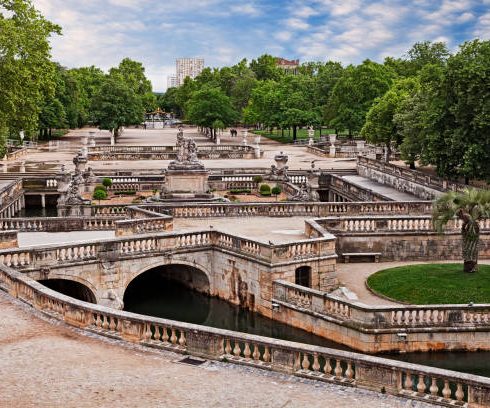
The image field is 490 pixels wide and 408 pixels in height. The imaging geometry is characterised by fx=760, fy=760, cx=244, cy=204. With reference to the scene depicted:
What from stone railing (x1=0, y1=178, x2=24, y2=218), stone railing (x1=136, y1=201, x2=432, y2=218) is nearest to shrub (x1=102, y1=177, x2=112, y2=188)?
stone railing (x1=0, y1=178, x2=24, y2=218)

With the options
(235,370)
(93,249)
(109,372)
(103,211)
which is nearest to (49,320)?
(109,372)

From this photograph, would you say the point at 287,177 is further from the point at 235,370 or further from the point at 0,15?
the point at 235,370

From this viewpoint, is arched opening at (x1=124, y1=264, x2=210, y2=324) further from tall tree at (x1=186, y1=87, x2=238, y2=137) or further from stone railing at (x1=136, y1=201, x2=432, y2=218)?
tall tree at (x1=186, y1=87, x2=238, y2=137)

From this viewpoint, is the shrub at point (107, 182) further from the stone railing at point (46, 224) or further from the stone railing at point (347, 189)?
the stone railing at point (46, 224)

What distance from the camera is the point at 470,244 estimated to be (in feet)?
93.1

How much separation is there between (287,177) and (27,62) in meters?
20.6

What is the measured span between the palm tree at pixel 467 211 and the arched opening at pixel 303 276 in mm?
5158

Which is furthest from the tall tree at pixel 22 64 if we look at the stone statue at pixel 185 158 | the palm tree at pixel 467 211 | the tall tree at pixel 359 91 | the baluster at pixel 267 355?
the tall tree at pixel 359 91

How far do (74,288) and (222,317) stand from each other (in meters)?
6.05

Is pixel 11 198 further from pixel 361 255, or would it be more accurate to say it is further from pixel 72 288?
pixel 361 255

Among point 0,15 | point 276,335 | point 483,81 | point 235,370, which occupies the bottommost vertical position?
point 276,335

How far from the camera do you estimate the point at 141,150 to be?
283 ft

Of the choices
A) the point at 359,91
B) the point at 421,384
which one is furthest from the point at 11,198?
the point at 359,91

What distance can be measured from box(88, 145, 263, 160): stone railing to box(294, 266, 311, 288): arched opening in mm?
53737
